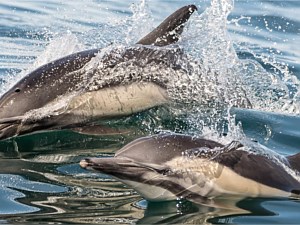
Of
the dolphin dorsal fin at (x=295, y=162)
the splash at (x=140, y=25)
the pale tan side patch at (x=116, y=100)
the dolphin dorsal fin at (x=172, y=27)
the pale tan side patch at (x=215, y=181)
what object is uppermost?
the splash at (x=140, y=25)

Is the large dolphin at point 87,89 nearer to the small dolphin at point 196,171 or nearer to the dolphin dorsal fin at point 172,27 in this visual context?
the dolphin dorsal fin at point 172,27

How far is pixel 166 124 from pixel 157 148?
2.94 m

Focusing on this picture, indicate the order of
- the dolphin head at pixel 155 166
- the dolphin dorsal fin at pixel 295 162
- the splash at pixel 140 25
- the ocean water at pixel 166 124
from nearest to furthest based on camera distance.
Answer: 1. the dolphin head at pixel 155 166
2. the ocean water at pixel 166 124
3. the dolphin dorsal fin at pixel 295 162
4. the splash at pixel 140 25

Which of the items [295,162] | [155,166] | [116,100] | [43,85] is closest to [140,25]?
[116,100]

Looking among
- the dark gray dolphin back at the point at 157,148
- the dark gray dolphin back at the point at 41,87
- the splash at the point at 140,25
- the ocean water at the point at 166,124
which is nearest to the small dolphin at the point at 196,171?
the dark gray dolphin back at the point at 157,148

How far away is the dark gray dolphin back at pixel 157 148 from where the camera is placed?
6.07m

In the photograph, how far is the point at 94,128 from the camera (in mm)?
8820

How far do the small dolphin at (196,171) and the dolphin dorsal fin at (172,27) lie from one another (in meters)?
2.91

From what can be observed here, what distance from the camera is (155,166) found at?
6.04 metres

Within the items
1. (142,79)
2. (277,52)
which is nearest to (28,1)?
(277,52)

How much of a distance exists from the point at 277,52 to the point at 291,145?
671 cm

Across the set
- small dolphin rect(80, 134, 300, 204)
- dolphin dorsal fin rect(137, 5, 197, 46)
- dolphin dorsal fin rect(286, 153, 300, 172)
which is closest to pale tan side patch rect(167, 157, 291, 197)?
small dolphin rect(80, 134, 300, 204)

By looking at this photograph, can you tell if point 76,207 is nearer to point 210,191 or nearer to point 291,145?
point 210,191

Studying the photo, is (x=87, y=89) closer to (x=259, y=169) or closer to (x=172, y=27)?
(x=172, y=27)
